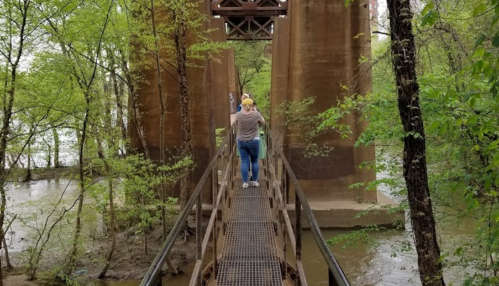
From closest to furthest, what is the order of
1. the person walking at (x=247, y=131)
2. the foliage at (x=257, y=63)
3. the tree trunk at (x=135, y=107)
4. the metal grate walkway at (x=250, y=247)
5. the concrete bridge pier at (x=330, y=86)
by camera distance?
the metal grate walkway at (x=250, y=247)
the person walking at (x=247, y=131)
the tree trunk at (x=135, y=107)
the concrete bridge pier at (x=330, y=86)
the foliage at (x=257, y=63)

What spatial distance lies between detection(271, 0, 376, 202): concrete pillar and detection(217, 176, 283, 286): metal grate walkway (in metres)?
6.61

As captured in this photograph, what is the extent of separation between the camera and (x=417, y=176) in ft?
15.5

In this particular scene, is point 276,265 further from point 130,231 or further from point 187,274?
point 130,231

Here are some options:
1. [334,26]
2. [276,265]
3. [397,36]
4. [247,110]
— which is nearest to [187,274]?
[247,110]

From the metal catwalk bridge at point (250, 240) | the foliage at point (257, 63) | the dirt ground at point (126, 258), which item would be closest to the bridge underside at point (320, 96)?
the dirt ground at point (126, 258)

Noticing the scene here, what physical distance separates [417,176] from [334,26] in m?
8.66

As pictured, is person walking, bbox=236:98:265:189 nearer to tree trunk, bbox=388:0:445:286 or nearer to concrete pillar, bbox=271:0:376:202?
tree trunk, bbox=388:0:445:286

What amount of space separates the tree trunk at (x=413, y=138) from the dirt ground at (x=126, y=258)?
6.47m

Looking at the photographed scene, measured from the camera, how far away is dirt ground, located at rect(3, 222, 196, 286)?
9.45 m

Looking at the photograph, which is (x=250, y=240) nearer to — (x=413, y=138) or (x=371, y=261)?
(x=413, y=138)

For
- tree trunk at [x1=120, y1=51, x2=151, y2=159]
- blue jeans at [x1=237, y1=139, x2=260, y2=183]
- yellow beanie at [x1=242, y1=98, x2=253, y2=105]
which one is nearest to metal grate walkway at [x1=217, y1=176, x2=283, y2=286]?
blue jeans at [x1=237, y1=139, x2=260, y2=183]

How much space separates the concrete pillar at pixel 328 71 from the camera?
1228 centimetres

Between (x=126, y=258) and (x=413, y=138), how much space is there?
27.4 ft

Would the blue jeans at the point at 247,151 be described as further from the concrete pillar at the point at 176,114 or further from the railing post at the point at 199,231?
the concrete pillar at the point at 176,114
